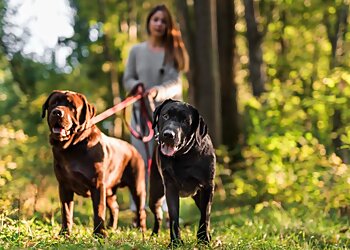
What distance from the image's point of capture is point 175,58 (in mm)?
7727

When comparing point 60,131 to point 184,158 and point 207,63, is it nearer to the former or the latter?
point 184,158

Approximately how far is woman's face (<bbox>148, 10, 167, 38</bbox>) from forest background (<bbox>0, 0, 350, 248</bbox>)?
2308 mm

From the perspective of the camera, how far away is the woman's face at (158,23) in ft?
24.8

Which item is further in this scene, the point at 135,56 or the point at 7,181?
the point at 135,56

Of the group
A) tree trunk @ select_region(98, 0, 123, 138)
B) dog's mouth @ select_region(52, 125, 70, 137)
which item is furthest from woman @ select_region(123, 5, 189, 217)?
tree trunk @ select_region(98, 0, 123, 138)

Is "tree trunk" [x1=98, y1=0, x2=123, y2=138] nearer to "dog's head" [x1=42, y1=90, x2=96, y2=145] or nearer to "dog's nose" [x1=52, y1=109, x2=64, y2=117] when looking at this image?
"dog's head" [x1=42, y1=90, x2=96, y2=145]

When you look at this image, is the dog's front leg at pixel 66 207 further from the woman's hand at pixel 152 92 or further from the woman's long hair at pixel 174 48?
the woman's long hair at pixel 174 48

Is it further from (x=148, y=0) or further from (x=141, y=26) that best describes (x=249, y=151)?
(x=141, y=26)

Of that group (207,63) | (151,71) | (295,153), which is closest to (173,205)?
(151,71)

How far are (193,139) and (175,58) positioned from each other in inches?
113

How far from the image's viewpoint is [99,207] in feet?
18.0

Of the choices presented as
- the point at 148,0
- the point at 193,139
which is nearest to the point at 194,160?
the point at 193,139

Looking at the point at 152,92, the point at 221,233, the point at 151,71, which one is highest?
the point at 151,71

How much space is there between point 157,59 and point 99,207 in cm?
277
